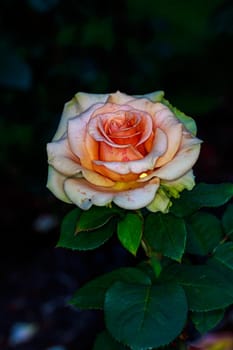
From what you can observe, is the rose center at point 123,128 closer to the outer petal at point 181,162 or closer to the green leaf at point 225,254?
the outer petal at point 181,162

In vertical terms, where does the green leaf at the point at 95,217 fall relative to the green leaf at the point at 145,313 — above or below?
above

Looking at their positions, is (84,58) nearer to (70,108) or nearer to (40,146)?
(40,146)

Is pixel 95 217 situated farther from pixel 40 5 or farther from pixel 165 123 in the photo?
pixel 40 5

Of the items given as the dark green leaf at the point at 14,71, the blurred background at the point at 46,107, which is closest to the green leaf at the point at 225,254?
the blurred background at the point at 46,107

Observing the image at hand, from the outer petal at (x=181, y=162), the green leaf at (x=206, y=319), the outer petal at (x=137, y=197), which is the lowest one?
the green leaf at (x=206, y=319)

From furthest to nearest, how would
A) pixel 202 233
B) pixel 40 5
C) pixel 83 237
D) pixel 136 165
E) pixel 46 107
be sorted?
pixel 46 107 < pixel 40 5 < pixel 202 233 < pixel 83 237 < pixel 136 165

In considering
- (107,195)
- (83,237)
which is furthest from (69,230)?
(107,195)

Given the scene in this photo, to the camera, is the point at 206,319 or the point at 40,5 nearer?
the point at 206,319
